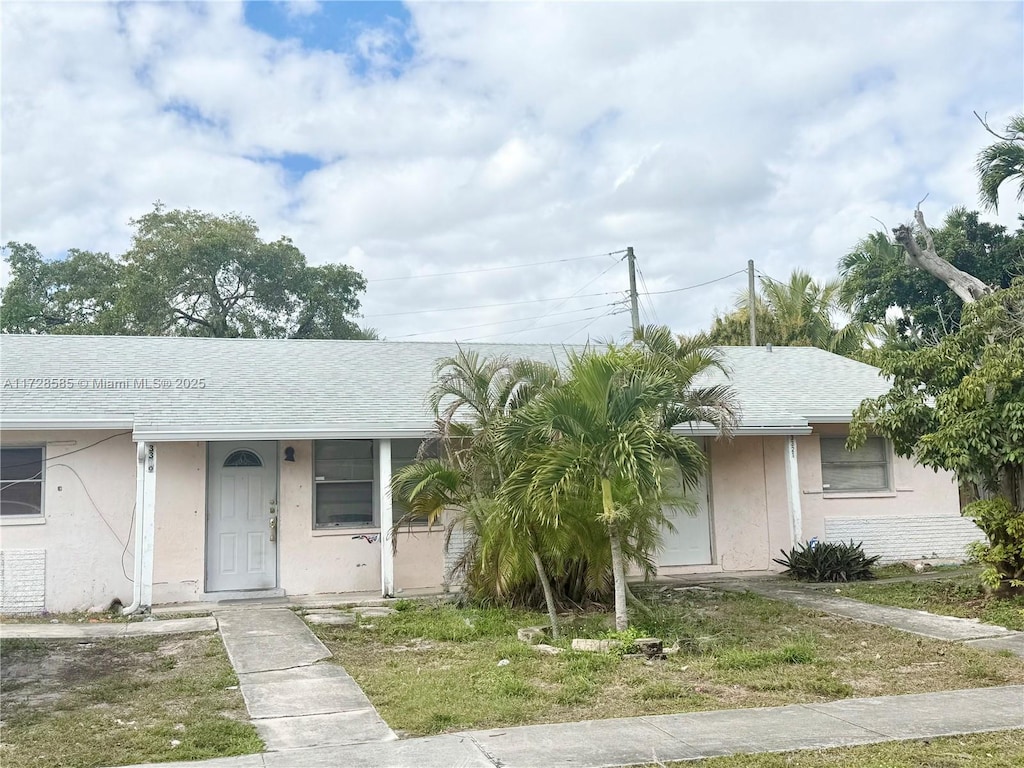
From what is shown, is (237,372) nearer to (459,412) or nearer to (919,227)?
(459,412)

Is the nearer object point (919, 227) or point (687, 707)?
point (687, 707)

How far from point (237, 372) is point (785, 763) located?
11020mm

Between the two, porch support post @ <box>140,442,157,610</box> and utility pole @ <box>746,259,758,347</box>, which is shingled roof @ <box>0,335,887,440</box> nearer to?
porch support post @ <box>140,442,157,610</box>

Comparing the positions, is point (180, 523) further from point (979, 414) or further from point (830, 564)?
point (979, 414)

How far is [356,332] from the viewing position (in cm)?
3509

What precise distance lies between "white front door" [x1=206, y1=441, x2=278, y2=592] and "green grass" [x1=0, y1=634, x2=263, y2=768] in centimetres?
306

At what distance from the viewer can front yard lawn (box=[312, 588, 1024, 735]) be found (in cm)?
671

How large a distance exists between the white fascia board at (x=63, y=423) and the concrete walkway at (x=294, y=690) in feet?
10.8

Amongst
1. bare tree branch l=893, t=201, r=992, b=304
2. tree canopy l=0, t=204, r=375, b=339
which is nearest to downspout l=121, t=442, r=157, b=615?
bare tree branch l=893, t=201, r=992, b=304

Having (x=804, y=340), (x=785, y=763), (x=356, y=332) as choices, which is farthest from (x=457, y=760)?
(x=356, y=332)

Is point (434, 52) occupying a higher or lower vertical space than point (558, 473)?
higher

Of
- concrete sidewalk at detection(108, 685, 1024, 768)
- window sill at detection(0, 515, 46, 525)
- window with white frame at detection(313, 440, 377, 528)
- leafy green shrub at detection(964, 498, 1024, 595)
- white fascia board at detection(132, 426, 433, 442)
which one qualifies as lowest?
concrete sidewalk at detection(108, 685, 1024, 768)

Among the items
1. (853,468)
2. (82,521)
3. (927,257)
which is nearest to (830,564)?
(853,468)

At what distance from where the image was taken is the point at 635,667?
7938mm
